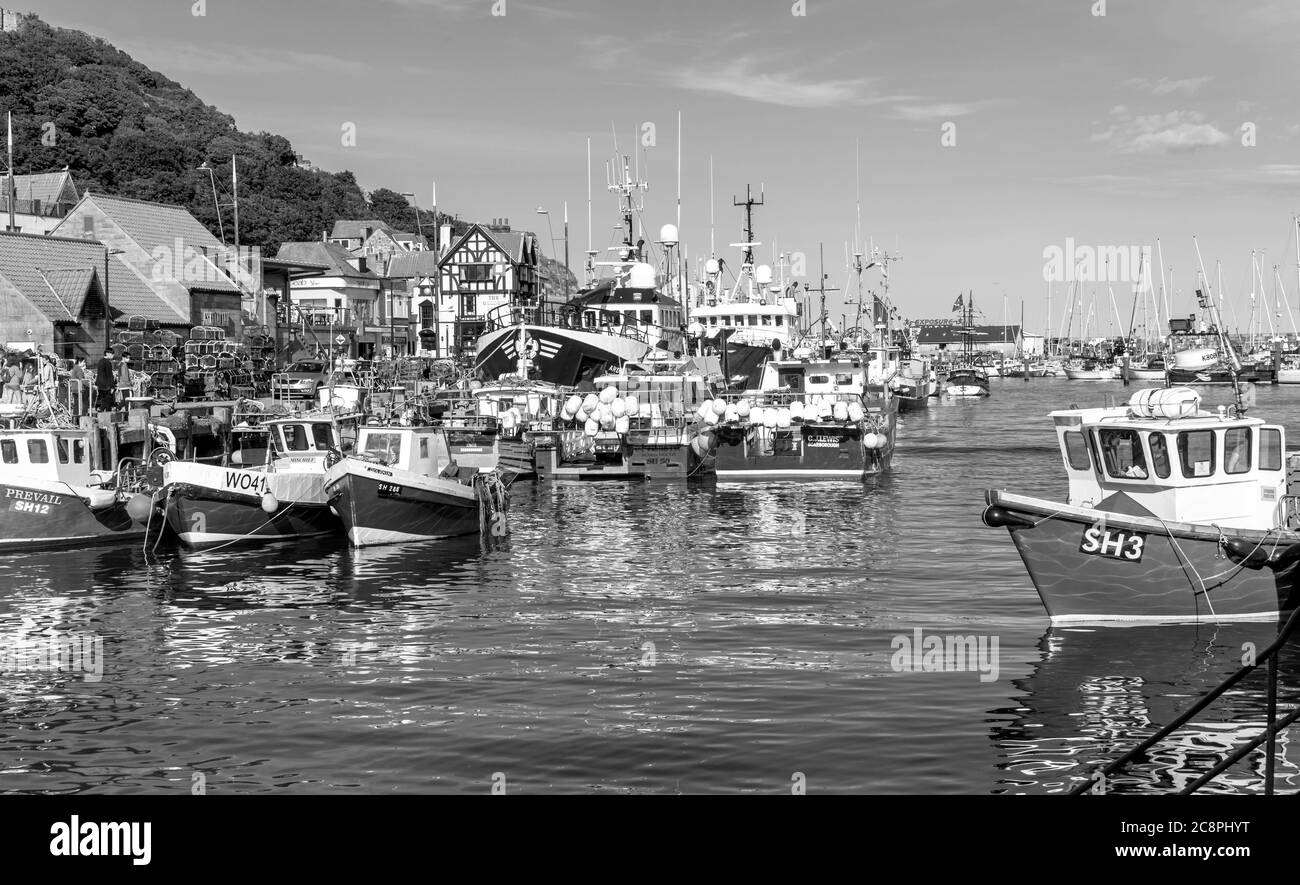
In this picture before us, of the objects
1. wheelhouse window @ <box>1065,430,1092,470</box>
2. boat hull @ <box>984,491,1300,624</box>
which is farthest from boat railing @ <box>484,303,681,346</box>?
boat hull @ <box>984,491,1300,624</box>

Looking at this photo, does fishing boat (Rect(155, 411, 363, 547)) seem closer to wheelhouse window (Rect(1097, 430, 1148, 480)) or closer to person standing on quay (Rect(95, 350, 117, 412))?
person standing on quay (Rect(95, 350, 117, 412))

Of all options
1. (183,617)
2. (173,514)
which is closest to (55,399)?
(173,514)

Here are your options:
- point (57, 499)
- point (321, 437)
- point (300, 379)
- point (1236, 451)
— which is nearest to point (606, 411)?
point (321, 437)

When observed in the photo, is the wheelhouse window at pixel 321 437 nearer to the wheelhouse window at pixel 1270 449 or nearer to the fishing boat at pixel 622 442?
the fishing boat at pixel 622 442

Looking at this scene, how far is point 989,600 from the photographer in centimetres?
2594

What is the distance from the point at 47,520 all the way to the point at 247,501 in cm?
496

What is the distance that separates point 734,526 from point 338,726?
2130 centimetres

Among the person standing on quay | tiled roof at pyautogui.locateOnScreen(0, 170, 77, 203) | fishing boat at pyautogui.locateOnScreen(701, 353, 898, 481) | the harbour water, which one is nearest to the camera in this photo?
the harbour water

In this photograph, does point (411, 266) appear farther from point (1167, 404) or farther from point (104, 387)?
point (1167, 404)


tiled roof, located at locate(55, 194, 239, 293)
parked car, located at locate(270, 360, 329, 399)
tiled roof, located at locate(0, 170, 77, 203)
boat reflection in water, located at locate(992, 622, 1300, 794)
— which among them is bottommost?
boat reflection in water, located at locate(992, 622, 1300, 794)

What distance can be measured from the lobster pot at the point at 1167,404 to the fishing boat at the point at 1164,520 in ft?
0.08

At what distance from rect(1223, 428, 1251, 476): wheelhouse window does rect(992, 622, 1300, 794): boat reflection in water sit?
2.77 metres

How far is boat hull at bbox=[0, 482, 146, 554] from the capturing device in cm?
3266
